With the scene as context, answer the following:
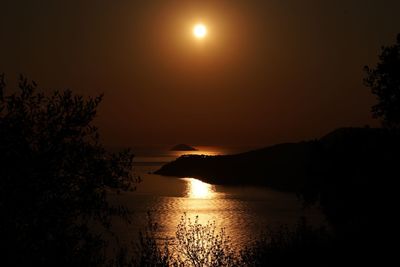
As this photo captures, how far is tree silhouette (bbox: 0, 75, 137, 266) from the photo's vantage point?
1552cm

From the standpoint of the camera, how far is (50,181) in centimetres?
1608

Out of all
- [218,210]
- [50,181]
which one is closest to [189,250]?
[50,181]

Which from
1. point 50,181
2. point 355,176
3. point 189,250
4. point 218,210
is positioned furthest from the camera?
point 218,210

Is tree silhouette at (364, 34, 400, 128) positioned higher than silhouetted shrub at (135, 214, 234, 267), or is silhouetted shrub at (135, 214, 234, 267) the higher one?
tree silhouette at (364, 34, 400, 128)

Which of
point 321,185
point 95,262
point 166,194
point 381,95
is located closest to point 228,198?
point 166,194

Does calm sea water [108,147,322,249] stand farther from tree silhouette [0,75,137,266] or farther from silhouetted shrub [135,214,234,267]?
tree silhouette [0,75,137,266]

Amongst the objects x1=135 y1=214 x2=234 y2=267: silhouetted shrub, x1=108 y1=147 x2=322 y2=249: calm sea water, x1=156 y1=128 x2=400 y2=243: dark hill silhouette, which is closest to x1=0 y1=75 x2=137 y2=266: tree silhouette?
x1=135 y1=214 x2=234 y2=267: silhouetted shrub

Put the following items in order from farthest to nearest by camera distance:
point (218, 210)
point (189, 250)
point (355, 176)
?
1. point (218, 210)
2. point (355, 176)
3. point (189, 250)

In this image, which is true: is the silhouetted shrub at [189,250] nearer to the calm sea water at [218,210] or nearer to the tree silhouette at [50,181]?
the tree silhouette at [50,181]

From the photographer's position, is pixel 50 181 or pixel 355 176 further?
pixel 355 176

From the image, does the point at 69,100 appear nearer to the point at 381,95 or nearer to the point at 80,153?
the point at 80,153

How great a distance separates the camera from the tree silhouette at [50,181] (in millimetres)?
15523

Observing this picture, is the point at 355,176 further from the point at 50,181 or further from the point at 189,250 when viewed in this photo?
the point at 50,181

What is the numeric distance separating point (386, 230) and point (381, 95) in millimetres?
9602
